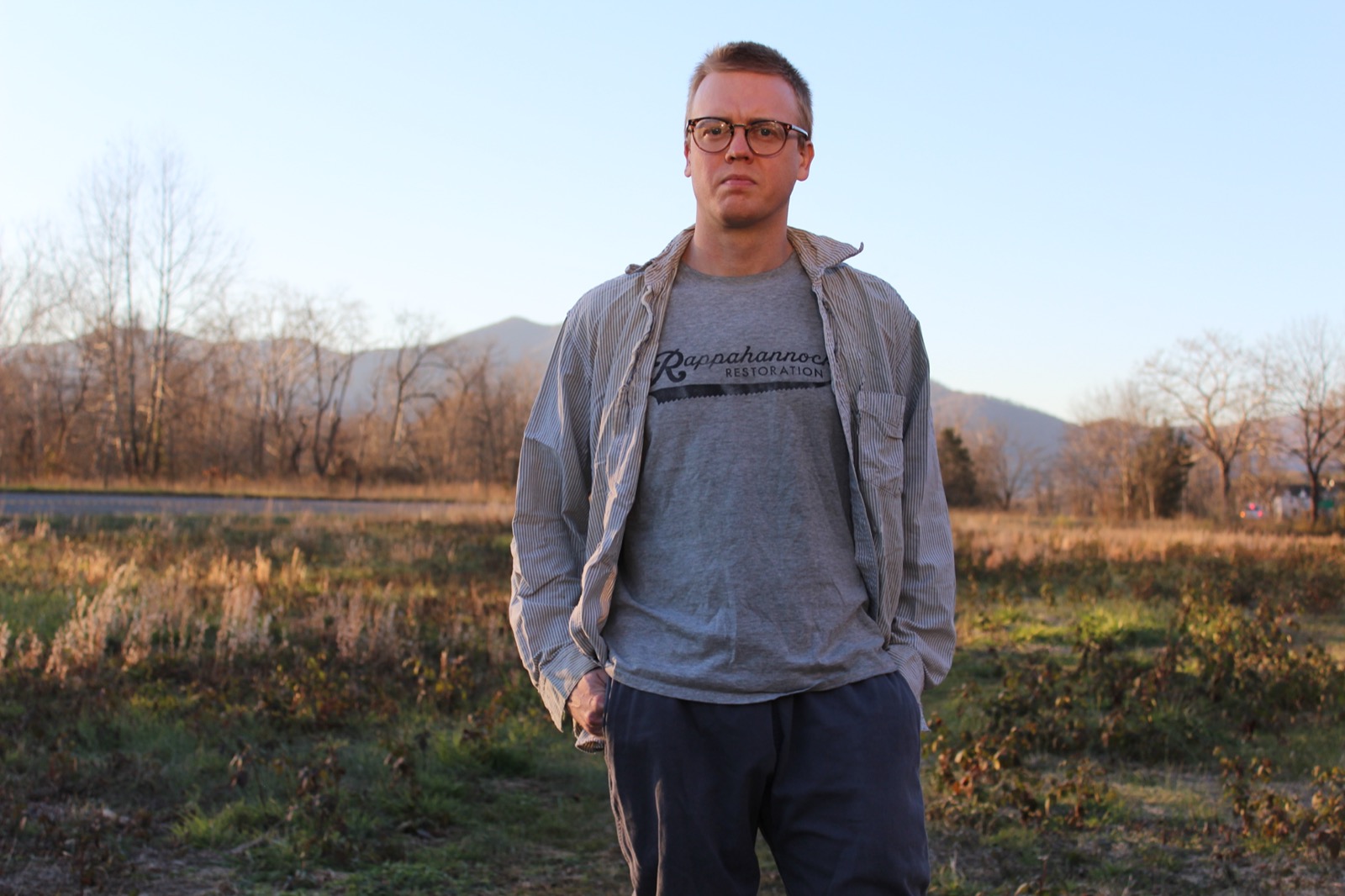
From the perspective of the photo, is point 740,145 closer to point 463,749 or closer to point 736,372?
point 736,372

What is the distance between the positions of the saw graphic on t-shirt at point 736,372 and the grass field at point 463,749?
2.96m

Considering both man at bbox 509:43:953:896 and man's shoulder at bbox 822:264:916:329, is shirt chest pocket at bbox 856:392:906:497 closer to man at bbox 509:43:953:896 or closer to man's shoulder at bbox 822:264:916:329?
man at bbox 509:43:953:896

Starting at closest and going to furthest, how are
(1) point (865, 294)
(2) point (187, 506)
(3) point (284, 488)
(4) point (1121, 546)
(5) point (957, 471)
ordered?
(1) point (865, 294) → (4) point (1121, 546) → (2) point (187, 506) → (3) point (284, 488) → (5) point (957, 471)

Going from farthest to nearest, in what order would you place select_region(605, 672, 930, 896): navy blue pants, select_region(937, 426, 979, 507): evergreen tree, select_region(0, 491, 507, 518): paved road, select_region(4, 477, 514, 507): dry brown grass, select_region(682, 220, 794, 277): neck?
1. select_region(937, 426, 979, 507): evergreen tree
2. select_region(4, 477, 514, 507): dry brown grass
3. select_region(0, 491, 507, 518): paved road
4. select_region(682, 220, 794, 277): neck
5. select_region(605, 672, 930, 896): navy blue pants

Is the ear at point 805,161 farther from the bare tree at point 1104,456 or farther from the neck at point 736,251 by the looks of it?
the bare tree at point 1104,456

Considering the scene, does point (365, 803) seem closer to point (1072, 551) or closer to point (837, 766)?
point (837, 766)

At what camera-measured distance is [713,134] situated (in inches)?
87.4

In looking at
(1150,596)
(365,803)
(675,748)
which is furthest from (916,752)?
(1150,596)

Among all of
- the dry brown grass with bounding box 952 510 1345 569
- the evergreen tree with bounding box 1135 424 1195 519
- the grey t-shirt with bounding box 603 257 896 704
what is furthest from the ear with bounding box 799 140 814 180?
the evergreen tree with bounding box 1135 424 1195 519

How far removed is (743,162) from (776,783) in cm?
119

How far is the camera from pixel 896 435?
2227mm

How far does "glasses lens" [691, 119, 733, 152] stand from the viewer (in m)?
2.21

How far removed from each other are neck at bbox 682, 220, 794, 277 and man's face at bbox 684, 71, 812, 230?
2 cm

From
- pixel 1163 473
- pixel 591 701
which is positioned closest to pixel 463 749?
pixel 591 701
